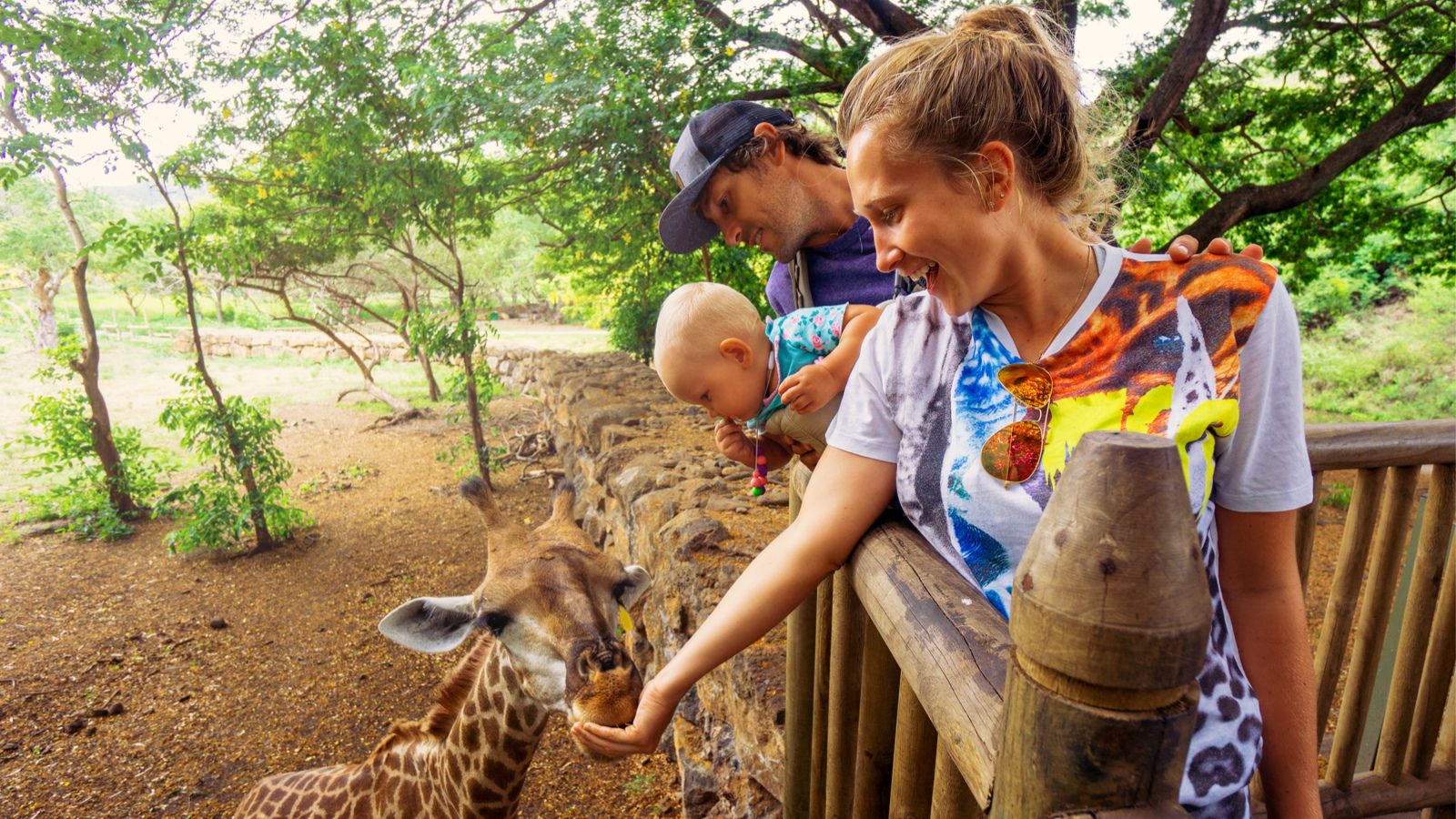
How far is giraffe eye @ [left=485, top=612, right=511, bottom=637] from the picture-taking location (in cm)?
231

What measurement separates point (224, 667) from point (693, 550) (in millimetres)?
4077

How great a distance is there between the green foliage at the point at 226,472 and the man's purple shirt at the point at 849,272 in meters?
6.79

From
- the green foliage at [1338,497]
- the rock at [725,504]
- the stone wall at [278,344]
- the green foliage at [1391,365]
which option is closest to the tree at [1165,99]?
the green foliage at [1338,497]

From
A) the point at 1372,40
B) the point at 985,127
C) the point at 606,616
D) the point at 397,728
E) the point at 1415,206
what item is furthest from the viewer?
the point at 1415,206

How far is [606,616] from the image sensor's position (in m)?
2.34

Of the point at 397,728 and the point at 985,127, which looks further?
the point at 397,728

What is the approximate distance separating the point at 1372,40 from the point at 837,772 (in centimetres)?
903

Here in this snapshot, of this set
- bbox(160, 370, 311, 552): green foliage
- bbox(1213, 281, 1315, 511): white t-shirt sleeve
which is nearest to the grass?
bbox(160, 370, 311, 552): green foliage

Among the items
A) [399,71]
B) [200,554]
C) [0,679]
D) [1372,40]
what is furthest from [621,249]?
[1372,40]

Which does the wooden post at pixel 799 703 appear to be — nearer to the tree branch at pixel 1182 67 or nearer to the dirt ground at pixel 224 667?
the dirt ground at pixel 224 667

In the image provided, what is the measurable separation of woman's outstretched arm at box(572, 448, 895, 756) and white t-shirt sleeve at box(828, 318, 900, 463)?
0.08 feet

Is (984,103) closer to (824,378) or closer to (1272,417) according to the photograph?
(1272,417)

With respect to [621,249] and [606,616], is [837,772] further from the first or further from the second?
[621,249]

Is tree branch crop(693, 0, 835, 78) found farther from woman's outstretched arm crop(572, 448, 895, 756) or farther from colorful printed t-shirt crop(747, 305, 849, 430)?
woman's outstretched arm crop(572, 448, 895, 756)
